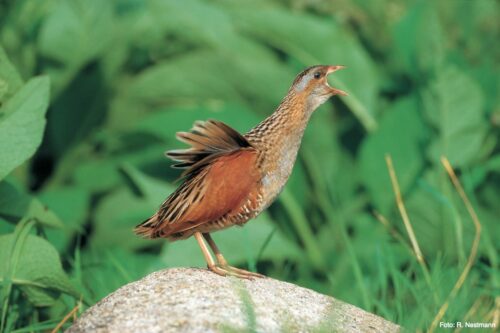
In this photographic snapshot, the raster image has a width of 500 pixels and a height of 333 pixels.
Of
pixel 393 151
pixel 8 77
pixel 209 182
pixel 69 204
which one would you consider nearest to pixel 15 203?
pixel 8 77

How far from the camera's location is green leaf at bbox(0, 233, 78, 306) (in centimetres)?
443

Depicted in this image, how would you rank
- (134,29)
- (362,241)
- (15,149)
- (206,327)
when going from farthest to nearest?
(134,29) → (362,241) → (15,149) → (206,327)

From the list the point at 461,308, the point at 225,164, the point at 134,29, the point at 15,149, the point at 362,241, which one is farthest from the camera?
the point at 134,29

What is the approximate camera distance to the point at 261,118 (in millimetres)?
7203

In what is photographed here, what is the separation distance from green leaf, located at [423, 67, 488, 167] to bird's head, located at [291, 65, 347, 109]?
2660mm

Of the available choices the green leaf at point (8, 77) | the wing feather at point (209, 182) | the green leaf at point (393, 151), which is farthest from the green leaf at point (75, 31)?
the wing feather at point (209, 182)

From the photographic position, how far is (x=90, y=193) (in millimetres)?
7223

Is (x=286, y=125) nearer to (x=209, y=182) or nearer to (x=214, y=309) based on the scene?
(x=209, y=182)

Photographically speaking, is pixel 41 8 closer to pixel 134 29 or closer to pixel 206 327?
pixel 134 29

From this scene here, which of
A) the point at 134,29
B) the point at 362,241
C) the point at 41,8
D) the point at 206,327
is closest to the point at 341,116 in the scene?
the point at 362,241

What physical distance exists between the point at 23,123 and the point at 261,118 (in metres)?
2.87

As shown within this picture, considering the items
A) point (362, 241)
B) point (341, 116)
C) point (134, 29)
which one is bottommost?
point (362, 241)

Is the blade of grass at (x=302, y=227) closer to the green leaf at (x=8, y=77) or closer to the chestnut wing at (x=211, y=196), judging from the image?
the green leaf at (x=8, y=77)

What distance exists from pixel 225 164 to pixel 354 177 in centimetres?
355
